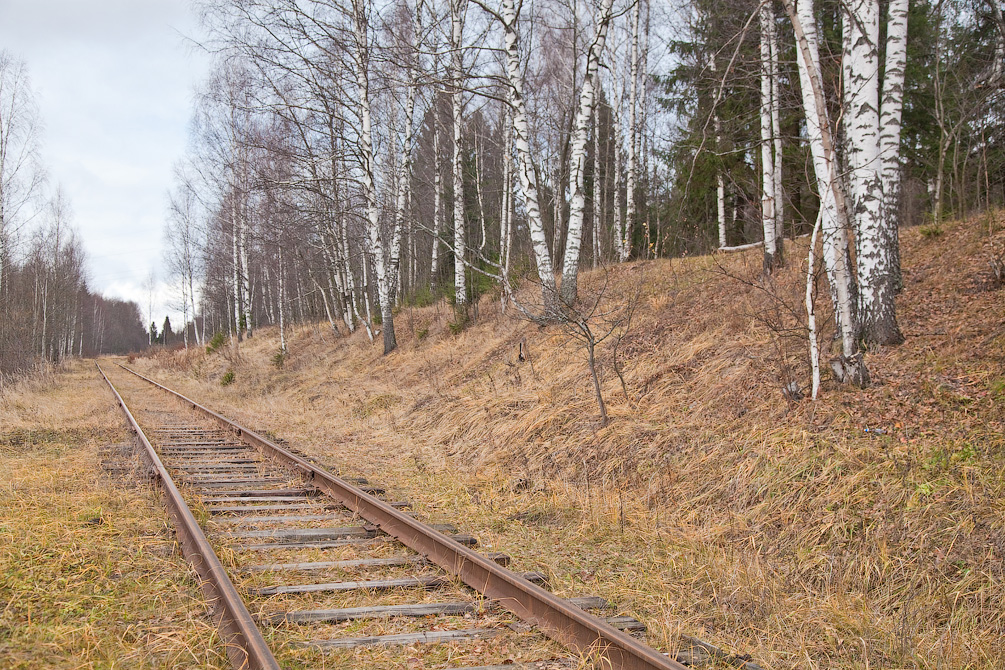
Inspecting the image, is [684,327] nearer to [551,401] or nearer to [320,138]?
[551,401]

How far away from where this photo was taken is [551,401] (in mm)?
9000

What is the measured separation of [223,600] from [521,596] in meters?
1.71

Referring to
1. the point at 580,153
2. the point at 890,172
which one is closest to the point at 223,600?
the point at 890,172

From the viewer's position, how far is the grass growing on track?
3279 millimetres

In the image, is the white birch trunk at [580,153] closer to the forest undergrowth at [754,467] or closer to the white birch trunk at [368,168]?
the forest undergrowth at [754,467]

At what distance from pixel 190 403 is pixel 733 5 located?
13.7 metres

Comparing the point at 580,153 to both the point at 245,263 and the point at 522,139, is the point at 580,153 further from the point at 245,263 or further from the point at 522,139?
the point at 245,263

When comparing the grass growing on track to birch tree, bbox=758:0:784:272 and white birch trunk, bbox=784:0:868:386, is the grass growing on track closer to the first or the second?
white birch trunk, bbox=784:0:868:386

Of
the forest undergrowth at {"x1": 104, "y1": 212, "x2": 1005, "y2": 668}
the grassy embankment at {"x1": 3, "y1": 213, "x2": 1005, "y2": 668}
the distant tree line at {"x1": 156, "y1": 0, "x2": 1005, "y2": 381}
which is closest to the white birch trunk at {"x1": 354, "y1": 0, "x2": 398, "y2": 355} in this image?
the distant tree line at {"x1": 156, "y1": 0, "x2": 1005, "y2": 381}

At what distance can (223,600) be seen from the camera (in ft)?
12.0

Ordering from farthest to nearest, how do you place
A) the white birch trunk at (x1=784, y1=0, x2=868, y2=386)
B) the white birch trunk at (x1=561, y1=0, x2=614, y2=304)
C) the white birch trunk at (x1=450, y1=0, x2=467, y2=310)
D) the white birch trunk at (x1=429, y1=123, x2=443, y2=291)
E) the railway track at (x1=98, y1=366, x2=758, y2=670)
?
the white birch trunk at (x1=429, y1=123, x2=443, y2=291)
the white birch trunk at (x1=450, y1=0, x2=467, y2=310)
the white birch trunk at (x1=561, y1=0, x2=614, y2=304)
the white birch trunk at (x1=784, y1=0, x2=868, y2=386)
the railway track at (x1=98, y1=366, x2=758, y2=670)

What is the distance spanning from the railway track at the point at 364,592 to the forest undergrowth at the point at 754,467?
17.8 inches

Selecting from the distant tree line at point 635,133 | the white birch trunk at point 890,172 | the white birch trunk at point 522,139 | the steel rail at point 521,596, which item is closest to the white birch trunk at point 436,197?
the distant tree line at point 635,133

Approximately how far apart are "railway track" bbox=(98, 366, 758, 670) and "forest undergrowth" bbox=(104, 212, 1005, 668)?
0.45 m
